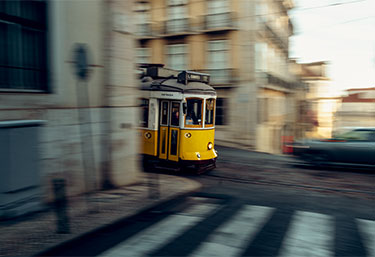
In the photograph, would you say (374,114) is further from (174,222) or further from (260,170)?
(174,222)

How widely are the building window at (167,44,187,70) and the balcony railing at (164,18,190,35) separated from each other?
0.96 m

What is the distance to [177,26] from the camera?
2231 cm

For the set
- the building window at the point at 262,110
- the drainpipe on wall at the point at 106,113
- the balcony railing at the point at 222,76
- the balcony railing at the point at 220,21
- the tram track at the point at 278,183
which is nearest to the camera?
the drainpipe on wall at the point at 106,113

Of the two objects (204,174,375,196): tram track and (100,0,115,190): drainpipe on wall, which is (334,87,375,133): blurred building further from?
(100,0,115,190): drainpipe on wall

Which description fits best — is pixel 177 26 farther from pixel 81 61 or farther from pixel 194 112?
pixel 81 61

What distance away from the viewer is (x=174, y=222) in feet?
20.7

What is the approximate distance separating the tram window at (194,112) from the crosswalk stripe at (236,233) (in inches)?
162

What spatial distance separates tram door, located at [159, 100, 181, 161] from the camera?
10.8 metres

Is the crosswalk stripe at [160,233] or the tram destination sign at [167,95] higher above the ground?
the tram destination sign at [167,95]

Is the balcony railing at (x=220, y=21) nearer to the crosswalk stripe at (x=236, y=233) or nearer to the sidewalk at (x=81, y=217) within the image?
the sidewalk at (x=81, y=217)

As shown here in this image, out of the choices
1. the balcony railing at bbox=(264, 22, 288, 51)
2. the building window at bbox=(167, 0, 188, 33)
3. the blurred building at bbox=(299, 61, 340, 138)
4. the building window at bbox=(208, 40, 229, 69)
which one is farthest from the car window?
the blurred building at bbox=(299, 61, 340, 138)

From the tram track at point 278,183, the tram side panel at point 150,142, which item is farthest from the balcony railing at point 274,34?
the tram track at point 278,183

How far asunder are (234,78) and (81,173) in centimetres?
1412

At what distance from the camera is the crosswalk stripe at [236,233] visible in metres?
5.04
